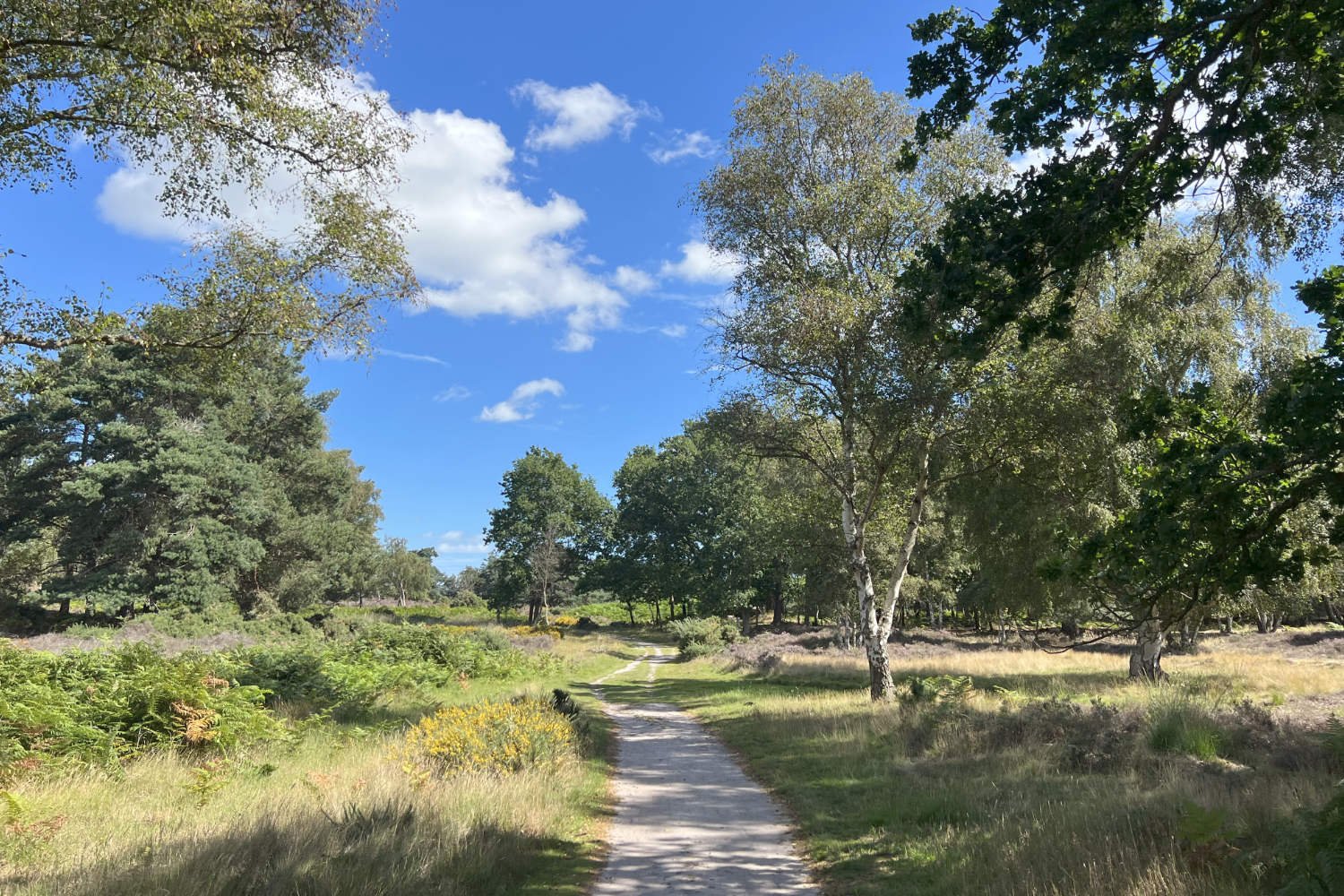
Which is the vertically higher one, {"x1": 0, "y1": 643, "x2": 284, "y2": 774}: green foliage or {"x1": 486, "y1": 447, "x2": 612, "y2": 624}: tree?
{"x1": 486, "y1": 447, "x2": 612, "y2": 624}: tree

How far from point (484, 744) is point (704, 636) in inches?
1362

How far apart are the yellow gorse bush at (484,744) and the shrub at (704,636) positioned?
29.8 meters

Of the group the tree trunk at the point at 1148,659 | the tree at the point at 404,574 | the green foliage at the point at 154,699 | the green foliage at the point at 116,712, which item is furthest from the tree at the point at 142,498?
the tree at the point at 404,574

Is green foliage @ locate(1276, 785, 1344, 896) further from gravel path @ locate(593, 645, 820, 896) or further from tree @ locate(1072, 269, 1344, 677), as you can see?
gravel path @ locate(593, 645, 820, 896)

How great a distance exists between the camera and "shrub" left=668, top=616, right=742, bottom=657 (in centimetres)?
3944

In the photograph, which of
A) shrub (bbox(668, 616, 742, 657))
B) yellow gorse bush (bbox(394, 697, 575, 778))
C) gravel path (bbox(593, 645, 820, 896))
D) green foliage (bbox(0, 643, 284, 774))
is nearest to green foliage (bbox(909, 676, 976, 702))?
gravel path (bbox(593, 645, 820, 896))

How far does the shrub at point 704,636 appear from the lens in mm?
39438

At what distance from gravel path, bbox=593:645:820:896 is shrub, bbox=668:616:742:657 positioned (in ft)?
88.1

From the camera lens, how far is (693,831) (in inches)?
303

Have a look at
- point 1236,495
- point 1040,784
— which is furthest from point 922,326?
point 1040,784

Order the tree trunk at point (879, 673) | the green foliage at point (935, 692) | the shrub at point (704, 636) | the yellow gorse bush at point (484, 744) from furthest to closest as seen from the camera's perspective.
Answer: the shrub at point (704, 636) → the tree trunk at point (879, 673) → the green foliage at point (935, 692) → the yellow gorse bush at point (484, 744)

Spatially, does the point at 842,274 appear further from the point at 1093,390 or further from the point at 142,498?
the point at 142,498

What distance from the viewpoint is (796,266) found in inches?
709

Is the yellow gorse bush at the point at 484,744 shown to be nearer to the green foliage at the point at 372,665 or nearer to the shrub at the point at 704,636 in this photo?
the green foliage at the point at 372,665
